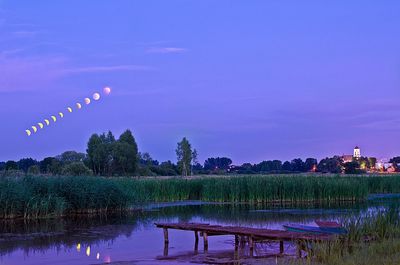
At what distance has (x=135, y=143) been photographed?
221ft

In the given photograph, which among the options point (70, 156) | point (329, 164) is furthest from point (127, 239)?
point (329, 164)

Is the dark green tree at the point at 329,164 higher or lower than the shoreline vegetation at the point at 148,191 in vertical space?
higher

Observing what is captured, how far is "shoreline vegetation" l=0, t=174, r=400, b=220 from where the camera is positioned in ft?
89.1

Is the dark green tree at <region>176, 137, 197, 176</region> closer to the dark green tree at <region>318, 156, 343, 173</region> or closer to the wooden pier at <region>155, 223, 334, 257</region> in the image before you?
the dark green tree at <region>318, 156, 343, 173</region>

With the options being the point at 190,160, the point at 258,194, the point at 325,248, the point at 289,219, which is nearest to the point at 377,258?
the point at 325,248

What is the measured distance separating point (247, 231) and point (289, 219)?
9.76 m

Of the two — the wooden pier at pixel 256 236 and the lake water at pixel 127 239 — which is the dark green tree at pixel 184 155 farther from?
the wooden pier at pixel 256 236

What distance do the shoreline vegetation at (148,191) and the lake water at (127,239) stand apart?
123 centimetres

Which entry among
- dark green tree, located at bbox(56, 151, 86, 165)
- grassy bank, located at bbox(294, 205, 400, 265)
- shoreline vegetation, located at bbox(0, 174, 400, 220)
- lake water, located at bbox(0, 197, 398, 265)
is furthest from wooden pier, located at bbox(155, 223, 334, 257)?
dark green tree, located at bbox(56, 151, 86, 165)

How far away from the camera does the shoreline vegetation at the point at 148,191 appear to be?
89.1 feet

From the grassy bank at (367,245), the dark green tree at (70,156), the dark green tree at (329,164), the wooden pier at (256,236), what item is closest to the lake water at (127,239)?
the wooden pier at (256,236)

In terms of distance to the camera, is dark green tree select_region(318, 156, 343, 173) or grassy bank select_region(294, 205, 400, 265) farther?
dark green tree select_region(318, 156, 343, 173)

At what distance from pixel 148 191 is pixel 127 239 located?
1581 cm

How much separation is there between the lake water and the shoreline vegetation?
1.23 metres
